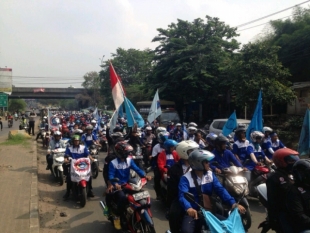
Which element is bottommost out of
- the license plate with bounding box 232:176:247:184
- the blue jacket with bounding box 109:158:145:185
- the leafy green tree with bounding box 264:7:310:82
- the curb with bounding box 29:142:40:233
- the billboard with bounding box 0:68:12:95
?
the curb with bounding box 29:142:40:233

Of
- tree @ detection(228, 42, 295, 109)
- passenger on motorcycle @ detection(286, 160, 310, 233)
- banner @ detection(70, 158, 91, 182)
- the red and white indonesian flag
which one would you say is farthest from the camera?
tree @ detection(228, 42, 295, 109)

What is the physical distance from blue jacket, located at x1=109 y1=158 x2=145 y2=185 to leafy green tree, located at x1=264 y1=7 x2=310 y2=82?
814 inches

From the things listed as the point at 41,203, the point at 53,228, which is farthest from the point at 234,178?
the point at 41,203

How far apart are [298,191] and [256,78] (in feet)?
55.8

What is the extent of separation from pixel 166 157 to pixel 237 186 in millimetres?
2068

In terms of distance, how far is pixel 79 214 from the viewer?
7.21 metres

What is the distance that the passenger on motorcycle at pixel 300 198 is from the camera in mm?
3326

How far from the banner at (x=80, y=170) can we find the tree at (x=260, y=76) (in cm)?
1352

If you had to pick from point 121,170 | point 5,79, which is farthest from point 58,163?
point 5,79

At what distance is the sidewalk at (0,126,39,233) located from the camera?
6.30m

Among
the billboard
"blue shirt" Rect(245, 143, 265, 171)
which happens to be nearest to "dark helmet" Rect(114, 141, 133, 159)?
"blue shirt" Rect(245, 143, 265, 171)

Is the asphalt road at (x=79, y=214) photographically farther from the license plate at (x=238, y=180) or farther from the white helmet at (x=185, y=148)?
the white helmet at (x=185, y=148)

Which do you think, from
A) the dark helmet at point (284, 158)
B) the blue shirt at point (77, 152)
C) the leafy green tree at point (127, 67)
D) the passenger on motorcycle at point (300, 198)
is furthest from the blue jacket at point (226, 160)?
the leafy green tree at point (127, 67)

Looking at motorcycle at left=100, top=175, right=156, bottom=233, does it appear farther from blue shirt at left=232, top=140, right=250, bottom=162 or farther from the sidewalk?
blue shirt at left=232, top=140, right=250, bottom=162
